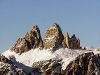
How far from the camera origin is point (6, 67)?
183750 mm

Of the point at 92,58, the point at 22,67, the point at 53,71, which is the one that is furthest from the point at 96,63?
the point at 22,67

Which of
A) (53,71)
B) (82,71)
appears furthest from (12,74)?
(82,71)

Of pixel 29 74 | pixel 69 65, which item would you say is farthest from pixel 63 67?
pixel 29 74

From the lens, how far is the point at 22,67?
651 ft

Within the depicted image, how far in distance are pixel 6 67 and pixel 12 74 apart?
5383mm

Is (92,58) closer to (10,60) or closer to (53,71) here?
(53,71)

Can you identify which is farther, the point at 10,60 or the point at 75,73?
the point at 10,60

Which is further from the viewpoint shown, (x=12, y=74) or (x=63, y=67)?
(x=63, y=67)

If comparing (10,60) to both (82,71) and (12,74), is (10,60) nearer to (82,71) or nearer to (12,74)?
(12,74)

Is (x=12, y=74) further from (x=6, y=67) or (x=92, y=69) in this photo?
(x=92, y=69)

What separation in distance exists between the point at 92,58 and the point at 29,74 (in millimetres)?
27489

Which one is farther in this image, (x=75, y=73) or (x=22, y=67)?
(x=22, y=67)

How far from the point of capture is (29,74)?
19088 centimetres

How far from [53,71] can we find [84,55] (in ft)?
52.8
